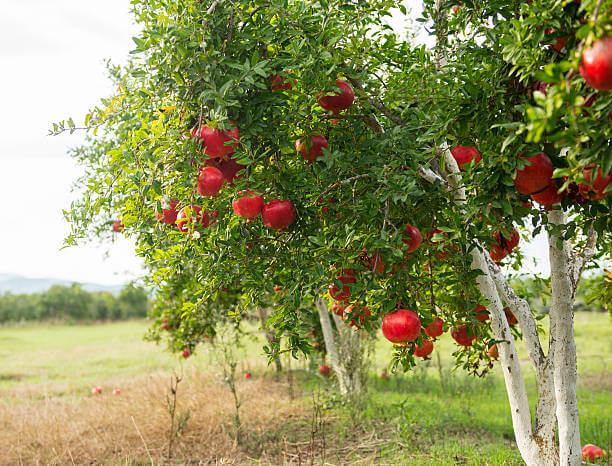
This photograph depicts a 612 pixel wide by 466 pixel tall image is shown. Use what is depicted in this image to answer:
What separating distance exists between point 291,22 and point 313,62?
310 mm

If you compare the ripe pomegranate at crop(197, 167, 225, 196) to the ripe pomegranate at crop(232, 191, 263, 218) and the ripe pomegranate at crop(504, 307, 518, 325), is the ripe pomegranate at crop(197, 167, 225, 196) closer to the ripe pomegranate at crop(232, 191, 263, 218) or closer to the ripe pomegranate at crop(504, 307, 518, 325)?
the ripe pomegranate at crop(232, 191, 263, 218)

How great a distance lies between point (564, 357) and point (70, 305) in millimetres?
40375

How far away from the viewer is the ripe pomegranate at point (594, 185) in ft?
4.92

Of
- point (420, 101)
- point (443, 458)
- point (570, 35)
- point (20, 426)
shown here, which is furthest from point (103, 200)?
point (20, 426)

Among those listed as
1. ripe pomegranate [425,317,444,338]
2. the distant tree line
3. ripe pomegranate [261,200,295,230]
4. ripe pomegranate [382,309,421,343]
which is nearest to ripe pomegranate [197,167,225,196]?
ripe pomegranate [261,200,295,230]

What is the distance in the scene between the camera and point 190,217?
Result: 85.2 inches

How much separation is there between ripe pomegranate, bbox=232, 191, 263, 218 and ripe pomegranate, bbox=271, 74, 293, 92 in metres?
0.56

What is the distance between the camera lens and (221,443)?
5.61 m

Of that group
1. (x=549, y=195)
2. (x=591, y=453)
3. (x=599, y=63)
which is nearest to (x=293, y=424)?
(x=591, y=453)

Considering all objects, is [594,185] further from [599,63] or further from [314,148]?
[314,148]

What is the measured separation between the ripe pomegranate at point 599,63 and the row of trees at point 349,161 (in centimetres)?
15

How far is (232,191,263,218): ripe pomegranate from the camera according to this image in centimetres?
225

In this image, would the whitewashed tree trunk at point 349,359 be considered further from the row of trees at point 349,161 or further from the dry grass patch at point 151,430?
the row of trees at point 349,161

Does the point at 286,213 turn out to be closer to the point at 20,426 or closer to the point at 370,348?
the point at 370,348
